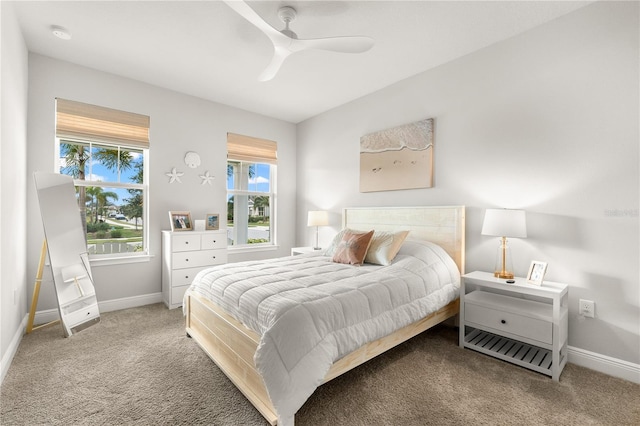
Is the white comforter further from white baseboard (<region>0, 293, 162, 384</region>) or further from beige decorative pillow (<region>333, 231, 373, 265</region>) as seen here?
white baseboard (<region>0, 293, 162, 384</region>)

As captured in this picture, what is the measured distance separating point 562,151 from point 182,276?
399 centimetres

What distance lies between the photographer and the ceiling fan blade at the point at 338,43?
214cm

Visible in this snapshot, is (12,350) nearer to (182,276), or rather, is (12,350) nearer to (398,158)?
(182,276)

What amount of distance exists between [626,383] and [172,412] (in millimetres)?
Result: 2943

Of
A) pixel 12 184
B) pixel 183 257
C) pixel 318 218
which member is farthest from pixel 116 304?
pixel 318 218

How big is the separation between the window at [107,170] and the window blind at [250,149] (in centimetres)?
112

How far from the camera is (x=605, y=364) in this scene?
2.16 m

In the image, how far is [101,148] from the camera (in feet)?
11.5

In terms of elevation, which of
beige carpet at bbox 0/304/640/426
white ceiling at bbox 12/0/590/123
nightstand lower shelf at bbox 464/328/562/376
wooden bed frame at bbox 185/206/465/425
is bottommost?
beige carpet at bbox 0/304/640/426

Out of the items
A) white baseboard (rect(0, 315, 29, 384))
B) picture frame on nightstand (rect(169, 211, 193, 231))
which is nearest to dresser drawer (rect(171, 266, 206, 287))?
picture frame on nightstand (rect(169, 211, 193, 231))

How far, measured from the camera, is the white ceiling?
7.54 feet

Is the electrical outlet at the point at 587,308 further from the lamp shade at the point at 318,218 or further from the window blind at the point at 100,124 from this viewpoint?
the window blind at the point at 100,124

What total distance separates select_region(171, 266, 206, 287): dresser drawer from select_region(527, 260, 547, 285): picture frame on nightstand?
345 cm

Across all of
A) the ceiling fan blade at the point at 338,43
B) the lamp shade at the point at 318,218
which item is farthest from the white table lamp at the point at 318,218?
the ceiling fan blade at the point at 338,43
